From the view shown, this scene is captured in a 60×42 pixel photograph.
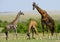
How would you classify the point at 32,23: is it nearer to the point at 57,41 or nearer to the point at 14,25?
the point at 14,25

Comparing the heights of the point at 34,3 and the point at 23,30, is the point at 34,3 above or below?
above

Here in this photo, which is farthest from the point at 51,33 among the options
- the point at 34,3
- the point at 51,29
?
the point at 34,3

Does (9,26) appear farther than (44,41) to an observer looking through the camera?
Yes

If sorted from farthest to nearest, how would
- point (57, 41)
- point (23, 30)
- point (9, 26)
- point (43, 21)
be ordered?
point (23, 30), point (9, 26), point (43, 21), point (57, 41)

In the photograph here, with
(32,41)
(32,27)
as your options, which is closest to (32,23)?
(32,27)

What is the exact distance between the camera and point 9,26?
21.0 meters

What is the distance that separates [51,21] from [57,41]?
3389 millimetres

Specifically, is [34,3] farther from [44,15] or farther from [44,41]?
[44,41]

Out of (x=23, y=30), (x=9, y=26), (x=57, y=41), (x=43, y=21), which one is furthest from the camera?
(x=23, y=30)

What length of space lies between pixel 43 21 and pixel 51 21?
0.54 m

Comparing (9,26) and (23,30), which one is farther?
(23,30)

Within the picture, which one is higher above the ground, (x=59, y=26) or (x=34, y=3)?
(x=34, y=3)

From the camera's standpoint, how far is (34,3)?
20.5m

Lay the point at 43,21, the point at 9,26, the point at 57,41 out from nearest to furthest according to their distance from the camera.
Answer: the point at 57,41, the point at 43,21, the point at 9,26
